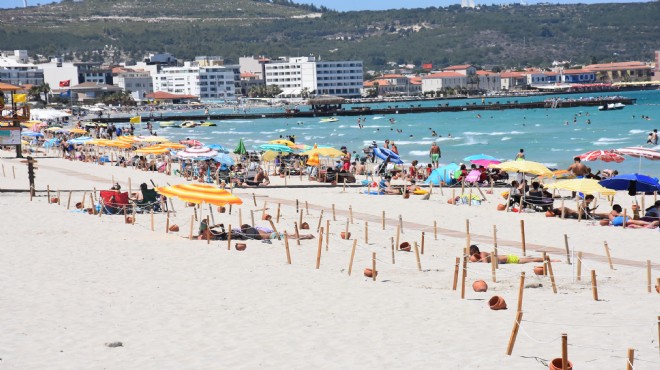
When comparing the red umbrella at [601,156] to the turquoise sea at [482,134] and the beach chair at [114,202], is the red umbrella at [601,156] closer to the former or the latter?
the turquoise sea at [482,134]

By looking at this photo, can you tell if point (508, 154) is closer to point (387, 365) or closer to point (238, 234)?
point (238, 234)

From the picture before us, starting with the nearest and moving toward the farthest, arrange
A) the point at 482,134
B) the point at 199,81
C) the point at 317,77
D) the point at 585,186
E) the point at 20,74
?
the point at 585,186 → the point at 482,134 → the point at 20,74 → the point at 199,81 → the point at 317,77

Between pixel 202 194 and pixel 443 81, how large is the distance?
182940 millimetres

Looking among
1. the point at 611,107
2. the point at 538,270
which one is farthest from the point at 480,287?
the point at 611,107

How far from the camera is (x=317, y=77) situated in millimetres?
179875

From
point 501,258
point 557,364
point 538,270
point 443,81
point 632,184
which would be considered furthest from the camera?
point 443,81

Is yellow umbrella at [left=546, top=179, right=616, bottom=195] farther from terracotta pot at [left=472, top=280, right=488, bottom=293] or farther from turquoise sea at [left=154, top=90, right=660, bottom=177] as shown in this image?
turquoise sea at [left=154, top=90, right=660, bottom=177]

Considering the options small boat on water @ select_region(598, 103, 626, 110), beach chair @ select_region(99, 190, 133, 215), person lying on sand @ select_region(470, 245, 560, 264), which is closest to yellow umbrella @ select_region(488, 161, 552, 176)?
person lying on sand @ select_region(470, 245, 560, 264)

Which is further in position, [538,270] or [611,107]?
[611,107]

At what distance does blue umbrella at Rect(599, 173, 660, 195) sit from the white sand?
173 centimetres

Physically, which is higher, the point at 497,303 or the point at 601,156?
the point at 601,156

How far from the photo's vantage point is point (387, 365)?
9227 millimetres

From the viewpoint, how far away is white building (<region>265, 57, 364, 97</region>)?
180 meters

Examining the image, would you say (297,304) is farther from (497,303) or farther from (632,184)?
(632,184)
